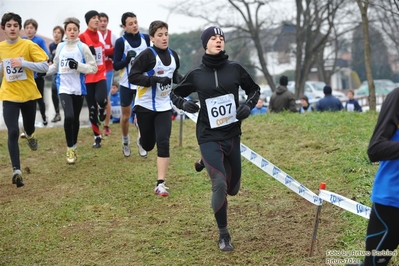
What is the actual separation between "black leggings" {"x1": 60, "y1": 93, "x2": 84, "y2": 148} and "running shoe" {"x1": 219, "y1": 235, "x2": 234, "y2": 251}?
4.56 m

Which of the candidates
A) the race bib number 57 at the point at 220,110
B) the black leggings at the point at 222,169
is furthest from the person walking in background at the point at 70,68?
the black leggings at the point at 222,169

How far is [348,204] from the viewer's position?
538cm

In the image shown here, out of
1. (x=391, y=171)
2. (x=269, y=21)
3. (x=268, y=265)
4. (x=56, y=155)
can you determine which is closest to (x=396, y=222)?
(x=391, y=171)

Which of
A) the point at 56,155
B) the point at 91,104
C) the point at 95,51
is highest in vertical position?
the point at 95,51

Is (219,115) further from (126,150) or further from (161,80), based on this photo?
(126,150)

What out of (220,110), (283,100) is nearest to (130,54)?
(220,110)

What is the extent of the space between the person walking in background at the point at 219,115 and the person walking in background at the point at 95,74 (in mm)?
4735

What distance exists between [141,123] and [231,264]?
9.81 feet

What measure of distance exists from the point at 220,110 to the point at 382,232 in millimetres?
2512

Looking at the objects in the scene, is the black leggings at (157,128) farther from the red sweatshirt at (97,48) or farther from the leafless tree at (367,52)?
the leafless tree at (367,52)

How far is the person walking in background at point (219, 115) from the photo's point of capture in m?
6.16

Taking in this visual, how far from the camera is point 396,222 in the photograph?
407 cm

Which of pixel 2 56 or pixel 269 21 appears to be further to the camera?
pixel 269 21

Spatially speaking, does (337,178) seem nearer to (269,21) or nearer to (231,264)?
(231,264)
